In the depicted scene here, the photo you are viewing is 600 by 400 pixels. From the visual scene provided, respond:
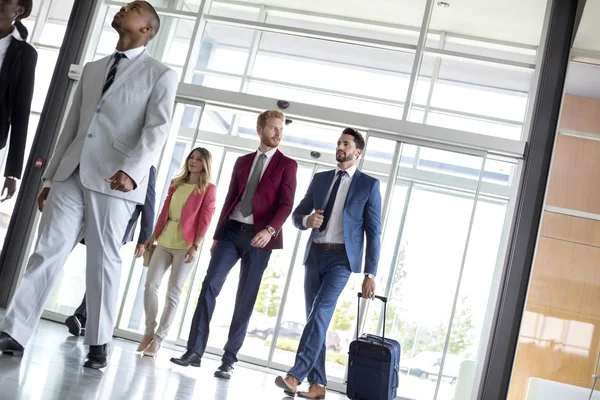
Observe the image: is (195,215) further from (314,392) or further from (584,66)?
(584,66)

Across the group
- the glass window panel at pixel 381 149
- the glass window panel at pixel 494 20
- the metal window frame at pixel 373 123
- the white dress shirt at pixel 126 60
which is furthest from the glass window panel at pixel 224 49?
the white dress shirt at pixel 126 60

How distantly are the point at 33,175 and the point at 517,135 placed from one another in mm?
4633

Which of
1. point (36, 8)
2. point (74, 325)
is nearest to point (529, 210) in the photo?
point (74, 325)

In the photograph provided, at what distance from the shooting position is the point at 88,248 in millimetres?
3586

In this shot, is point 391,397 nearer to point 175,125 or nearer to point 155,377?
point 155,377

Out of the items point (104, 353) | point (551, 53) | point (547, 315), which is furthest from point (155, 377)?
point (551, 53)

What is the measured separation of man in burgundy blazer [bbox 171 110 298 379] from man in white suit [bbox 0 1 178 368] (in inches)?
57.4

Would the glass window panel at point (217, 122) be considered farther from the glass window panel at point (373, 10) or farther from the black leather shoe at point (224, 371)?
the black leather shoe at point (224, 371)

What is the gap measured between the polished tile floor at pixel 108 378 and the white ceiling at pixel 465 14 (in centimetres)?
370

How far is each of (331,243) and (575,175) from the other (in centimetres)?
266

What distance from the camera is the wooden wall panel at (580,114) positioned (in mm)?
6680

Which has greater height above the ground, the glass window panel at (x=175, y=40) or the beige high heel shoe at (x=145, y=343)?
the glass window panel at (x=175, y=40)

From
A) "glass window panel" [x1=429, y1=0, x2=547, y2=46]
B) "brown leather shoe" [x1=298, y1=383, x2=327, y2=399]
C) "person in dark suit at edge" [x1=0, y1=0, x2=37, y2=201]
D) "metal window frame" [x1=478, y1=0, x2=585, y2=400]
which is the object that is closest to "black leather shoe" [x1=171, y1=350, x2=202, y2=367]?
"brown leather shoe" [x1=298, y1=383, x2=327, y2=399]

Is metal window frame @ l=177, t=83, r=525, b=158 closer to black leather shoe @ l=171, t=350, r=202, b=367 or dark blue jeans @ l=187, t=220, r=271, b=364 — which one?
dark blue jeans @ l=187, t=220, r=271, b=364
